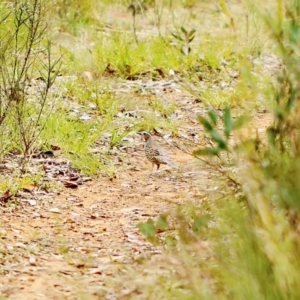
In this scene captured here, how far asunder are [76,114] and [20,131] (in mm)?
1219

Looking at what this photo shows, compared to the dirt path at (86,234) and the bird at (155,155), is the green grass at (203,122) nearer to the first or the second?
the dirt path at (86,234)

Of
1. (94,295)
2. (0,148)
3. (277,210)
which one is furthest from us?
(0,148)

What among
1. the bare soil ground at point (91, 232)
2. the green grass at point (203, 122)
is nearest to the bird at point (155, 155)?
the bare soil ground at point (91, 232)

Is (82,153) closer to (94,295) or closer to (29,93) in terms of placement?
(29,93)

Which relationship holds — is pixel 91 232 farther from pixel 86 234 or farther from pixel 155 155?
pixel 155 155

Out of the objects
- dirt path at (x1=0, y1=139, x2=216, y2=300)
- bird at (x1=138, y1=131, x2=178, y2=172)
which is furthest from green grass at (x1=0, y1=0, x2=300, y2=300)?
bird at (x1=138, y1=131, x2=178, y2=172)

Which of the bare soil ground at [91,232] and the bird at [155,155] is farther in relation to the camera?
the bird at [155,155]

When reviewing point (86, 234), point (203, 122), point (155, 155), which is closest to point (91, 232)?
point (86, 234)

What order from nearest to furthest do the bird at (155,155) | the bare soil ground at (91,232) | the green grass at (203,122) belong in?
the green grass at (203,122) → the bare soil ground at (91,232) → the bird at (155,155)

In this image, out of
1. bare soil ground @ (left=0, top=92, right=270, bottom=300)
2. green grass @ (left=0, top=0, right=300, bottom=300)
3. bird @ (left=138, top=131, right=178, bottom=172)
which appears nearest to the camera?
green grass @ (left=0, top=0, right=300, bottom=300)

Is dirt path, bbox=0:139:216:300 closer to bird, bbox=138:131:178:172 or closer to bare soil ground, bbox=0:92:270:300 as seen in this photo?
bare soil ground, bbox=0:92:270:300

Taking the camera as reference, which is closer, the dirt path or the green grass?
the green grass

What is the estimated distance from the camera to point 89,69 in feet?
24.7

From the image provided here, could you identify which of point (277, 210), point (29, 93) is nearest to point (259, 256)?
point (277, 210)
